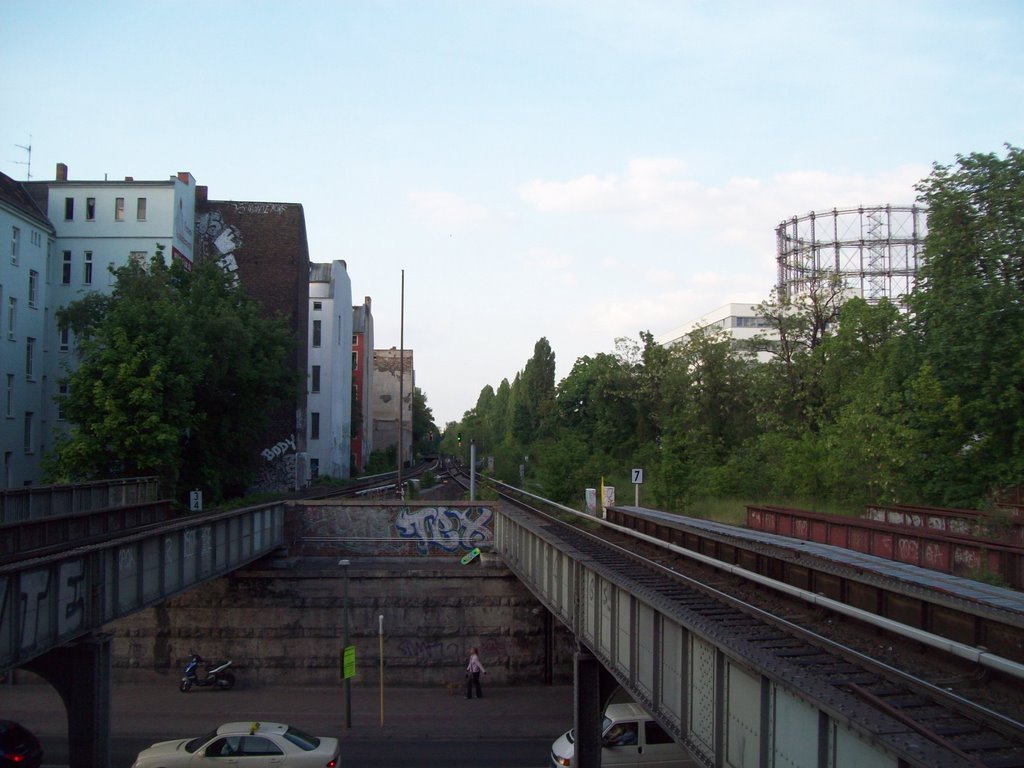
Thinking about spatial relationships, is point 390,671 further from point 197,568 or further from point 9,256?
point 9,256

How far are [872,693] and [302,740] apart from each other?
13.7m

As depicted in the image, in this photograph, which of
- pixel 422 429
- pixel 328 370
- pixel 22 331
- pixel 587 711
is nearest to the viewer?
pixel 587 711

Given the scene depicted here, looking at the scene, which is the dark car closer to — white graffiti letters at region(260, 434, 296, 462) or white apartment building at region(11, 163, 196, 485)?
white apartment building at region(11, 163, 196, 485)

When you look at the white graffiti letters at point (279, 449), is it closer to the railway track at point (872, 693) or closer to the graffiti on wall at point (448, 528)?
the graffiti on wall at point (448, 528)

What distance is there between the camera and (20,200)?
142 feet

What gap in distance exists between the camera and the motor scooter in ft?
88.4

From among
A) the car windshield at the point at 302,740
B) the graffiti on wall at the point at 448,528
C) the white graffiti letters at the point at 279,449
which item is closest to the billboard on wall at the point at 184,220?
the white graffiti letters at the point at 279,449

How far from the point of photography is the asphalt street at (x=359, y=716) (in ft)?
69.6

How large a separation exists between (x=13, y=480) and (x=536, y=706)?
28.5 metres

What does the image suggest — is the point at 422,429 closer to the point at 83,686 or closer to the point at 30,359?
the point at 30,359

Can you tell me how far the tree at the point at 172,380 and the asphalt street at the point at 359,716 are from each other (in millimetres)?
9123

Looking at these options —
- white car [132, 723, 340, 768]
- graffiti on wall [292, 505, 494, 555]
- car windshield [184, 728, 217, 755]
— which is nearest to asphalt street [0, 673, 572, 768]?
white car [132, 723, 340, 768]

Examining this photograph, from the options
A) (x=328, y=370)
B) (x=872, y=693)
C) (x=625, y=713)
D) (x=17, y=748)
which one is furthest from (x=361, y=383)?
(x=872, y=693)

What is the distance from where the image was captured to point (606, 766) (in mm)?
16562
